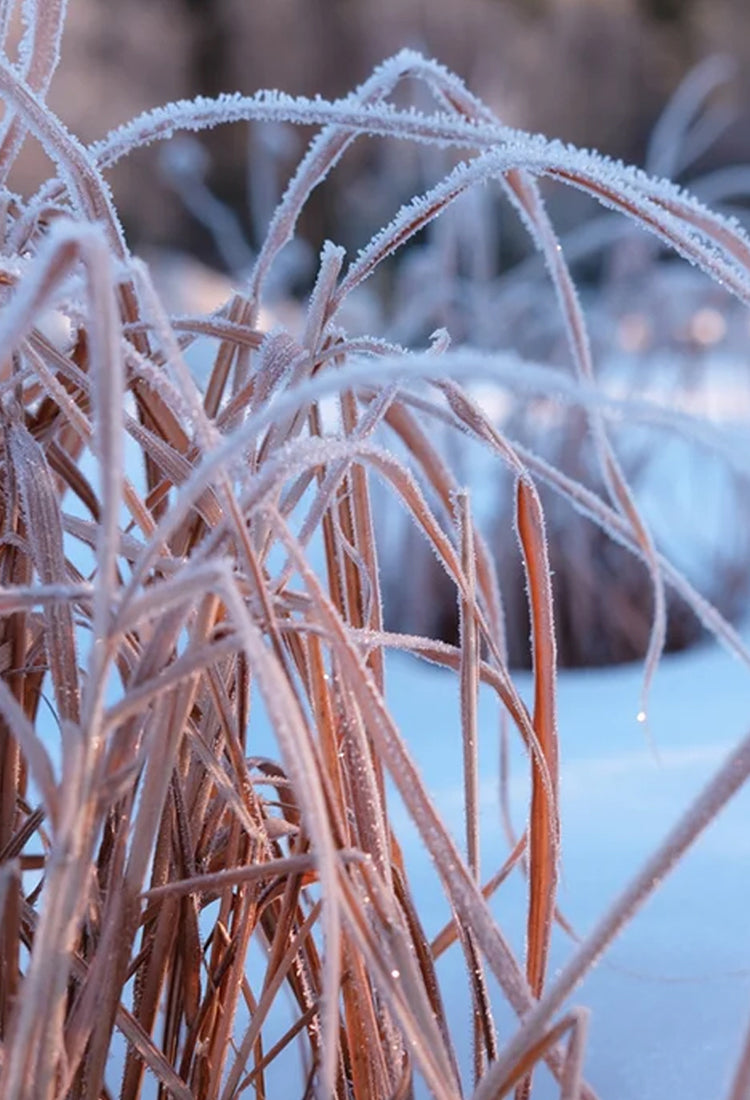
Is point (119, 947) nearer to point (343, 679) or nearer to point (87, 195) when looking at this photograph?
point (343, 679)

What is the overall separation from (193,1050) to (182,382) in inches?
7.1

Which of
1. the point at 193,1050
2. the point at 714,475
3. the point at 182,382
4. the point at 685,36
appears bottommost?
the point at 193,1050

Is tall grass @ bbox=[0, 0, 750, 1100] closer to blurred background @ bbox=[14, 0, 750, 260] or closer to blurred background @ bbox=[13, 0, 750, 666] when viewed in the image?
blurred background @ bbox=[13, 0, 750, 666]

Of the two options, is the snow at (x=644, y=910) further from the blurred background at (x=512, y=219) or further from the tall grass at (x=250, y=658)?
the blurred background at (x=512, y=219)

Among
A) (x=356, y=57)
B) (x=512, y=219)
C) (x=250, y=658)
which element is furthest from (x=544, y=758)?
(x=356, y=57)

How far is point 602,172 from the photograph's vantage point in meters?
0.32

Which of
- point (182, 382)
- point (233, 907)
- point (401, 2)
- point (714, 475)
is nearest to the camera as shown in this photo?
point (182, 382)

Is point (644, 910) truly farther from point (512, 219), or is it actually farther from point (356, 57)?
point (356, 57)

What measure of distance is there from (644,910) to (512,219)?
675 centimetres

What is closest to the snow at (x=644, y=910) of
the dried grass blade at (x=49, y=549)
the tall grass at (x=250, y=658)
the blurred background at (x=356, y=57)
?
the tall grass at (x=250, y=658)

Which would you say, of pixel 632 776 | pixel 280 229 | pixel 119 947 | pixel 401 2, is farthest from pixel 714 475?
pixel 401 2

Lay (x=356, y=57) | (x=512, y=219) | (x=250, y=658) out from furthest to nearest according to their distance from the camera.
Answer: (x=356, y=57) < (x=512, y=219) < (x=250, y=658)

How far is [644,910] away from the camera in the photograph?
19.6 inches

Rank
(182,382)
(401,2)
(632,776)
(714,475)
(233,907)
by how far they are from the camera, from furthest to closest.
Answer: (401,2) → (714,475) → (632,776) → (233,907) → (182,382)
